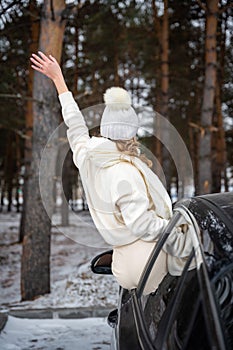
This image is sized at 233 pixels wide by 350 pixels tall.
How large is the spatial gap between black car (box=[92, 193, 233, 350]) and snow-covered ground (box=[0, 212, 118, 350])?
8.27 feet

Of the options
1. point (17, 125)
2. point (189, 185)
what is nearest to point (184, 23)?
point (17, 125)

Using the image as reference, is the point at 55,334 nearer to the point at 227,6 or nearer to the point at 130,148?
the point at 130,148

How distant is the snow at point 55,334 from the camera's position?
5066mm

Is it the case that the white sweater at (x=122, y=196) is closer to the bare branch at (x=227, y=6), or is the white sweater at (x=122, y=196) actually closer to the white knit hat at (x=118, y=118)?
the white knit hat at (x=118, y=118)

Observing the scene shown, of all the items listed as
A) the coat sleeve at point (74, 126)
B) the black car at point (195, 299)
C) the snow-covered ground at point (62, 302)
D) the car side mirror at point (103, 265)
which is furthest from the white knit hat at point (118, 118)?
the snow-covered ground at point (62, 302)

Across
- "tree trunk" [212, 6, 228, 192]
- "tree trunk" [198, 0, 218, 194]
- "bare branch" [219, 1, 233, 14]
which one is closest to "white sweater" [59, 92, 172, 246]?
"bare branch" [219, 1, 233, 14]

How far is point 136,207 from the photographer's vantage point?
2.70 m

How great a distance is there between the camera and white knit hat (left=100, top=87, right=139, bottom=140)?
3.10m

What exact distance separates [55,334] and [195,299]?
3993 millimetres

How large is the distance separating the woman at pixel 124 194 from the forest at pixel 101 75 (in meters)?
1.26

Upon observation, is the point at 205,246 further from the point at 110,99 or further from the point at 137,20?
the point at 137,20

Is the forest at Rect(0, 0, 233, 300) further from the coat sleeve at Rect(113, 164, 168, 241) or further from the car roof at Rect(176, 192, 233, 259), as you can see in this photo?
the car roof at Rect(176, 192, 233, 259)

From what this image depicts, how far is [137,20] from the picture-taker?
1917 centimetres

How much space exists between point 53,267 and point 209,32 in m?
6.76
